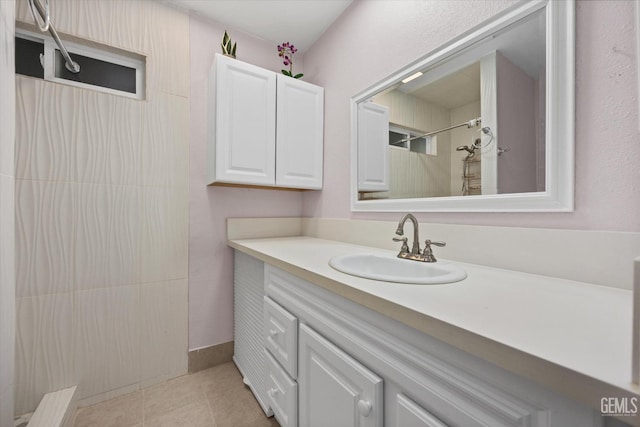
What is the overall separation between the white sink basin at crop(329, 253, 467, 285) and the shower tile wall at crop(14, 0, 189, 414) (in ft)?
3.75

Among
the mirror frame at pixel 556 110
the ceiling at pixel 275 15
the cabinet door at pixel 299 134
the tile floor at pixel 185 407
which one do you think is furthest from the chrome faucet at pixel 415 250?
the ceiling at pixel 275 15

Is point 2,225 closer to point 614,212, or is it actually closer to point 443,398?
point 443,398

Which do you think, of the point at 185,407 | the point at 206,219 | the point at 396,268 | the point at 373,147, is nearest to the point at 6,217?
the point at 206,219

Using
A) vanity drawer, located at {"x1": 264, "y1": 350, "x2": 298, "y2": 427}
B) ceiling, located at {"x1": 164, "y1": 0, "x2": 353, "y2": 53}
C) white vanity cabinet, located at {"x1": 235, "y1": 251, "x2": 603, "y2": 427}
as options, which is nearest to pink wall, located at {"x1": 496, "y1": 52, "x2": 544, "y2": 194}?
white vanity cabinet, located at {"x1": 235, "y1": 251, "x2": 603, "y2": 427}

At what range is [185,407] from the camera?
1358 millimetres

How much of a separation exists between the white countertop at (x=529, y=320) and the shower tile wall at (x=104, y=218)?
1.23 meters

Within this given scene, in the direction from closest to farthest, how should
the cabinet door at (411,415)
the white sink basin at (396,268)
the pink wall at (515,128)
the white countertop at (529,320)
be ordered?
the white countertop at (529,320) < the cabinet door at (411,415) < the white sink basin at (396,268) < the pink wall at (515,128)

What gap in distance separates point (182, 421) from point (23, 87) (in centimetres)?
179

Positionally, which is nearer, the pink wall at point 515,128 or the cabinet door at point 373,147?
the pink wall at point 515,128

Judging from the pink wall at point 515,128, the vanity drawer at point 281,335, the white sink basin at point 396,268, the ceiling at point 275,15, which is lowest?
the vanity drawer at point 281,335

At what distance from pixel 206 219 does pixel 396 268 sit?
4.15ft

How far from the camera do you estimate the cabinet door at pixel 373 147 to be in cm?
143

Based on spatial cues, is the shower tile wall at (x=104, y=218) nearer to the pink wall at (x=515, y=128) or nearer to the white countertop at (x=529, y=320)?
the white countertop at (x=529, y=320)

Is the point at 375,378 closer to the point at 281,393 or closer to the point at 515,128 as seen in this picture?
the point at 281,393
